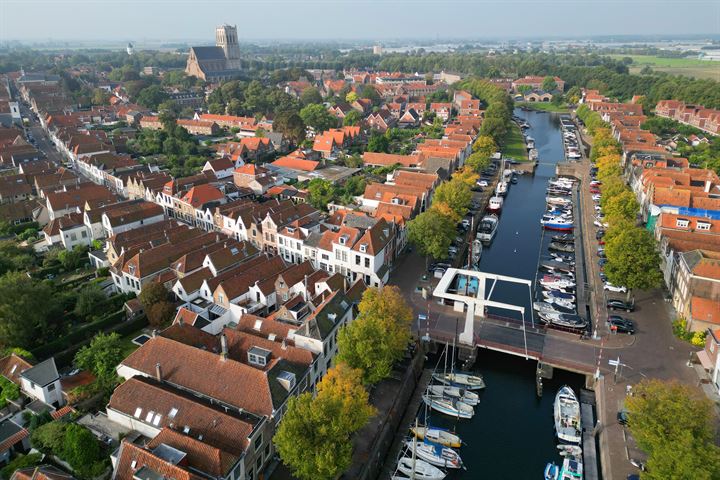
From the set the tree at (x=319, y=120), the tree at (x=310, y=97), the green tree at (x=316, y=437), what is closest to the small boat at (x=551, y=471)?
the green tree at (x=316, y=437)

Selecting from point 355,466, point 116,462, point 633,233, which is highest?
point 633,233

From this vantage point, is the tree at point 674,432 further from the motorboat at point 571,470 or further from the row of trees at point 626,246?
the row of trees at point 626,246

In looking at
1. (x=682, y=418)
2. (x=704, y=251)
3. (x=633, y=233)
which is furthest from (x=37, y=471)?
(x=704, y=251)

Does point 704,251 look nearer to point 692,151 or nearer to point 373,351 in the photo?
point 373,351

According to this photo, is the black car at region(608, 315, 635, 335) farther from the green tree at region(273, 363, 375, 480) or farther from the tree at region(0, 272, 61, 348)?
the tree at region(0, 272, 61, 348)

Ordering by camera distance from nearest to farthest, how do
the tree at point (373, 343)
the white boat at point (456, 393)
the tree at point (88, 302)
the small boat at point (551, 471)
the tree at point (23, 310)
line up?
the small boat at point (551, 471)
the tree at point (373, 343)
the white boat at point (456, 393)
the tree at point (23, 310)
the tree at point (88, 302)
